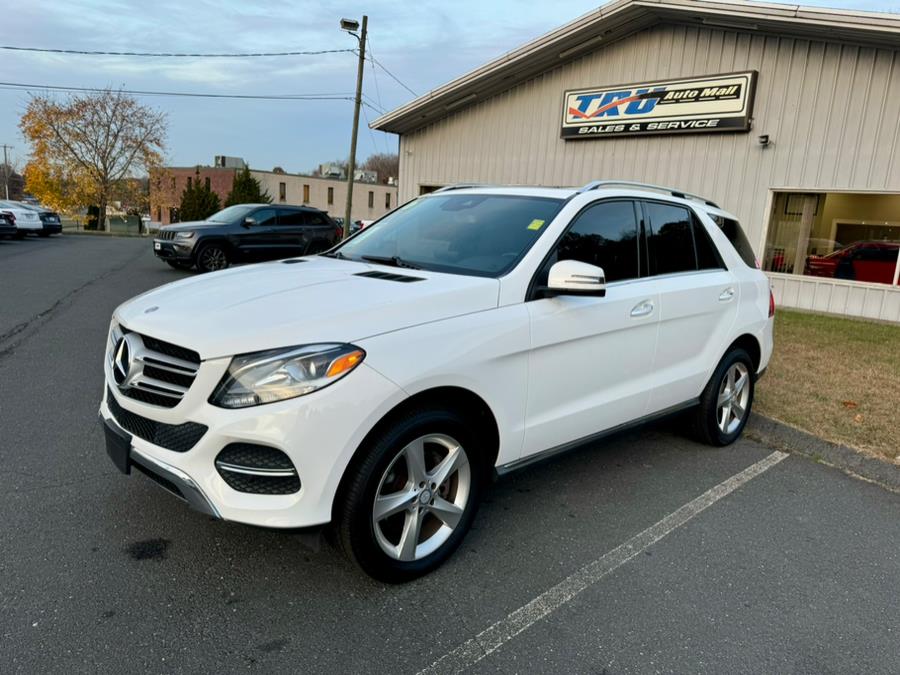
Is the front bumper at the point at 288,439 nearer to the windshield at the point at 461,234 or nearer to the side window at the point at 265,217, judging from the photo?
the windshield at the point at 461,234

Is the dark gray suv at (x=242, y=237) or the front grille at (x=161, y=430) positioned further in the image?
the dark gray suv at (x=242, y=237)

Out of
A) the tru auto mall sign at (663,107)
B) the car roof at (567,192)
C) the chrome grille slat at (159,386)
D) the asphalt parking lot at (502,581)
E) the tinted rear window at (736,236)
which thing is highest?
the tru auto mall sign at (663,107)

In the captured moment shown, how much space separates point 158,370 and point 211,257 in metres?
12.0

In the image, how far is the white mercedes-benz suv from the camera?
7.98ft

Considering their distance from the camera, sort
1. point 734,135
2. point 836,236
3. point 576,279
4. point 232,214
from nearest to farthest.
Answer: point 576,279 → point 836,236 → point 734,135 → point 232,214

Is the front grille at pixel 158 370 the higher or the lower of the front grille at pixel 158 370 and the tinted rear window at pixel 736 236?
the lower

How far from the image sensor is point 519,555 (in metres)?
3.13

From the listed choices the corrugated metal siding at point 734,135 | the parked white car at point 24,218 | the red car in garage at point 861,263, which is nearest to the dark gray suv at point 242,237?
the corrugated metal siding at point 734,135

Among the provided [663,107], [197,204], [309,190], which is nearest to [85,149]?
[197,204]

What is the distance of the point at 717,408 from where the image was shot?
4.64m

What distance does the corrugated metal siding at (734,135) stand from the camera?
10.4 meters

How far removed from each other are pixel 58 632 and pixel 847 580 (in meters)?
3.47

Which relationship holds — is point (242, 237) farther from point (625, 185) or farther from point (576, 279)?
point (576, 279)

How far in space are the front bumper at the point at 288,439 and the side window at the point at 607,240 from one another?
1.48 metres
